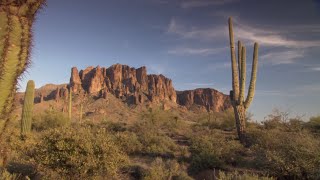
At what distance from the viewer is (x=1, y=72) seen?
561 centimetres

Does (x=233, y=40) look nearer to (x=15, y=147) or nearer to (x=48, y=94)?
(x=15, y=147)

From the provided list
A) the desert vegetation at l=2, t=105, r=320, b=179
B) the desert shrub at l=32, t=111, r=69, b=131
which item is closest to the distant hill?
the desert shrub at l=32, t=111, r=69, b=131

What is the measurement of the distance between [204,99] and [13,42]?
409ft

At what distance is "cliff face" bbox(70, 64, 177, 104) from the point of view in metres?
105

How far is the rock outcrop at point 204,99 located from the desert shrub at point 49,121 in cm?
9619

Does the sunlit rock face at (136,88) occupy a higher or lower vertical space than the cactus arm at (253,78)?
higher

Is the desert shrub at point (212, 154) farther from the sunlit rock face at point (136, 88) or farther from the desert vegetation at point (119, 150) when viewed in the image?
the sunlit rock face at point (136, 88)

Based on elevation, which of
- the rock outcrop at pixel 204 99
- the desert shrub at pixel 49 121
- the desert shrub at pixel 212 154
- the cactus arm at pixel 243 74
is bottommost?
the desert shrub at pixel 212 154

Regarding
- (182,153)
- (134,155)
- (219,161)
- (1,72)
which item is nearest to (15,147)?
(134,155)

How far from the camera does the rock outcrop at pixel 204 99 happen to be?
A: 125 meters

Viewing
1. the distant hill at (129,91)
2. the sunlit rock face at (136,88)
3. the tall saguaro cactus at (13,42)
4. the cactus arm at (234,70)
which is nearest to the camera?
the tall saguaro cactus at (13,42)

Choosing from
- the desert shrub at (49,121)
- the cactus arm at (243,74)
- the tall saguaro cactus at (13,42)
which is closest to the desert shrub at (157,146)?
the cactus arm at (243,74)

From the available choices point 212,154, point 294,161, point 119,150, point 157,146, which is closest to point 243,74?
point 157,146

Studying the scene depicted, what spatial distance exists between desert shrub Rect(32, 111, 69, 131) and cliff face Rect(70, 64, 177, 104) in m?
68.3
